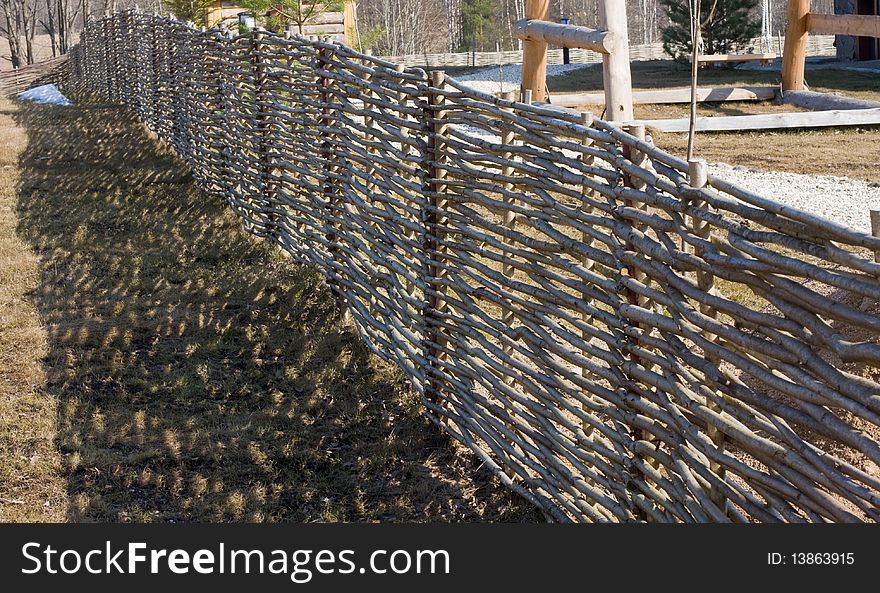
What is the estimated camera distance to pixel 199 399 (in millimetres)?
4914

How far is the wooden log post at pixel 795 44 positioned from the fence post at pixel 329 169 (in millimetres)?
9005

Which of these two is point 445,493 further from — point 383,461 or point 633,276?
point 633,276

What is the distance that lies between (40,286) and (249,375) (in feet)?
7.66

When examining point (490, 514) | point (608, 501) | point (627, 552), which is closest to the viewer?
point (627, 552)

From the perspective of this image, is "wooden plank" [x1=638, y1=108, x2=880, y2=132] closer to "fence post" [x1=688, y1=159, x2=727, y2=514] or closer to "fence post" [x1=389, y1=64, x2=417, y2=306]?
"fence post" [x1=389, y1=64, x2=417, y2=306]

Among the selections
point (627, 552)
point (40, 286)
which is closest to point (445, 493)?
point (627, 552)

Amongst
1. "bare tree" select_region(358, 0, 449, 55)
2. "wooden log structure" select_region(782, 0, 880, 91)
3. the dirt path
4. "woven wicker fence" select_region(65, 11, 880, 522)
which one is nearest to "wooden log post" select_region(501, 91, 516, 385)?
"woven wicker fence" select_region(65, 11, 880, 522)

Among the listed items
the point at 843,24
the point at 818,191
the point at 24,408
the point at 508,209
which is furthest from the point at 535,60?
the point at 508,209

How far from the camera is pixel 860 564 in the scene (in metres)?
2.37

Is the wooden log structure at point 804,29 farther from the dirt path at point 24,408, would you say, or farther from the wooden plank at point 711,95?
the dirt path at point 24,408

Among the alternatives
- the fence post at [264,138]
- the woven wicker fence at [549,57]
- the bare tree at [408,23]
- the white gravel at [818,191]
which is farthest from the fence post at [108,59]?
the bare tree at [408,23]

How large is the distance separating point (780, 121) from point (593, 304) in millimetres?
8630

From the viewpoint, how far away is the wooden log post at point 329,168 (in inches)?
221

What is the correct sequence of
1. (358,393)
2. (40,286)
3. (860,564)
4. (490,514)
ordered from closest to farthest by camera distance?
(860,564), (490,514), (358,393), (40,286)
